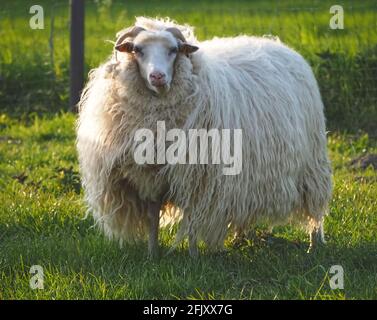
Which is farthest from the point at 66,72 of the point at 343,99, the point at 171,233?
the point at 171,233

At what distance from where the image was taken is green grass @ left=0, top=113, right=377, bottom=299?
3.83m

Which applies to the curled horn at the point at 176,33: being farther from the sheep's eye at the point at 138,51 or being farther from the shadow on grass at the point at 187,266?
the shadow on grass at the point at 187,266

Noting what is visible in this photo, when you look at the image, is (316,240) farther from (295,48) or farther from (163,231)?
(295,48)

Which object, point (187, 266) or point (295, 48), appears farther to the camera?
point (295, 48)

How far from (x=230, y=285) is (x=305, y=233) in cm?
117

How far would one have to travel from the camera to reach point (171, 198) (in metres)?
4.39

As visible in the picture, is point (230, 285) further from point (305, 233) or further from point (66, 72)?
point (66, 72)

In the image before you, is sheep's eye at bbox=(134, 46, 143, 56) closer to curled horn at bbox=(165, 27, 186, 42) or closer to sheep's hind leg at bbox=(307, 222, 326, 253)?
curled horn at bbox=(165, 27, 186, 42)

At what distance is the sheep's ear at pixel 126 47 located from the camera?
Answer: 4.25 m

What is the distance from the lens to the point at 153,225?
4434 mm

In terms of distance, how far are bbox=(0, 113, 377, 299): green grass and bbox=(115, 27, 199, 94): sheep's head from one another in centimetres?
90

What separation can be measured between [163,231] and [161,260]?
582 mm

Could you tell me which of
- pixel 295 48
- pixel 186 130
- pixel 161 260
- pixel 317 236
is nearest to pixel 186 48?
pixel 186 130

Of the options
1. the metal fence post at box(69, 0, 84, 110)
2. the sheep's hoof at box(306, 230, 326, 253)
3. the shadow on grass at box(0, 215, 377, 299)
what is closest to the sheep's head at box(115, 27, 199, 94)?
the shadow on grass at box(0, 215, 377, 299)
